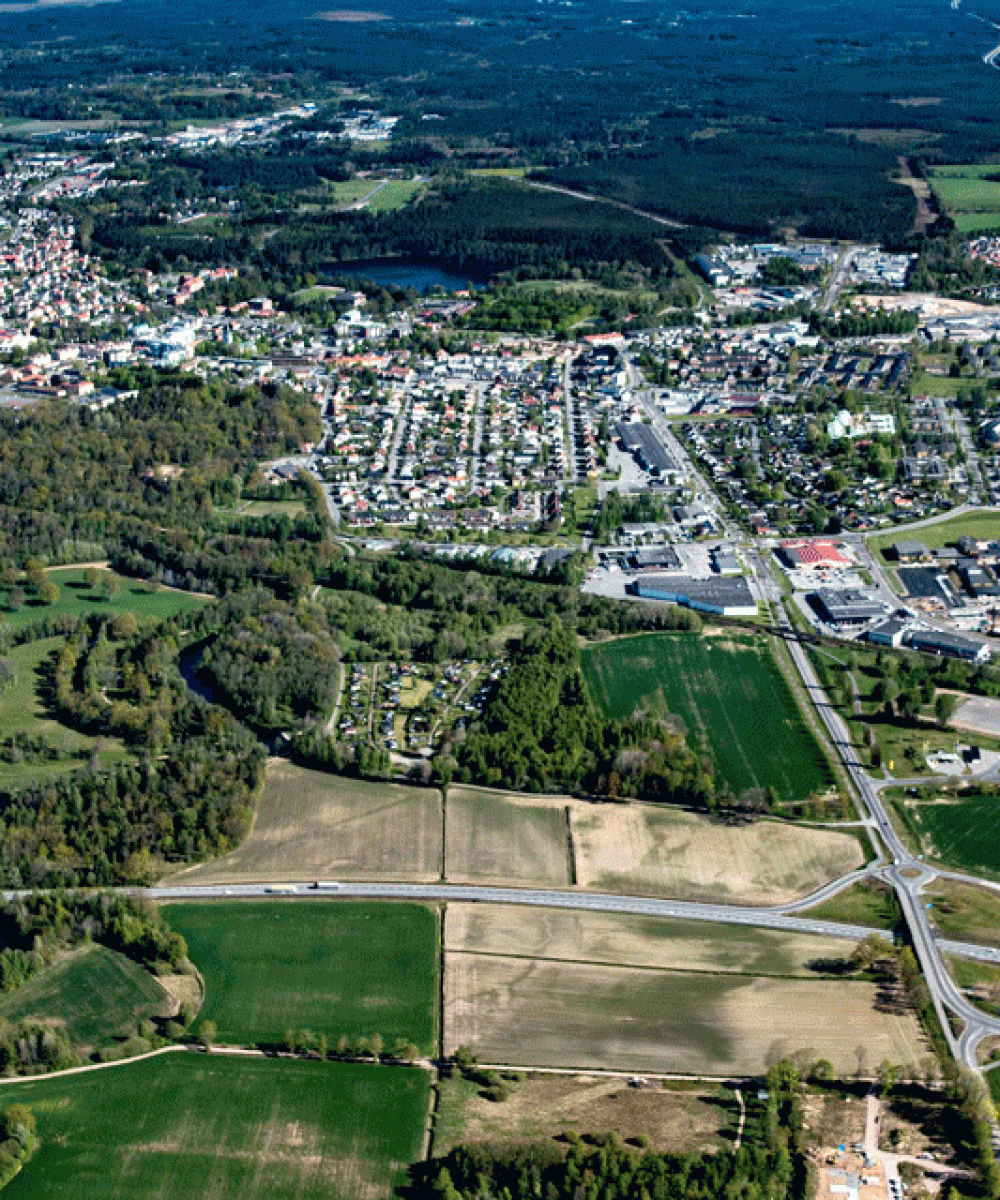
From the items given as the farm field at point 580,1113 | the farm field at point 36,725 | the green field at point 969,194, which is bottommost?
the farm field at point 36,725

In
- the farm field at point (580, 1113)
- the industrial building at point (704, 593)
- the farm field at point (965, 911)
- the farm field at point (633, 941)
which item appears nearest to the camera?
the farm field at point (580, 1113)

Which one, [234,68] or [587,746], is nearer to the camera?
[587,746]

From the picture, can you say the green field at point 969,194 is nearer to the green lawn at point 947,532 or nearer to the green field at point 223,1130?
the green lawn at point 947,532

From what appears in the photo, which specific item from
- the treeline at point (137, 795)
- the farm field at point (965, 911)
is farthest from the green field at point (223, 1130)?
the farm field at point (965, 911)

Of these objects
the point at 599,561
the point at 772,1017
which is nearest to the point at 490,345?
the point at 599,561

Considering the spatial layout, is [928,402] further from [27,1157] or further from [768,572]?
[27,1157]

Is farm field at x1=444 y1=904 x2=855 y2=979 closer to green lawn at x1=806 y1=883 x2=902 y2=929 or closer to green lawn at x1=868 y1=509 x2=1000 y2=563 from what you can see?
green lawn at x1=806 y1=883 x2=902 y2=929

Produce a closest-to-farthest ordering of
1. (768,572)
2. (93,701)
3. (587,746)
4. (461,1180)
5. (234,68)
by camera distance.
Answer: (461,1180)
(587,746)
(93,701)
(768,572)
(234,68)
